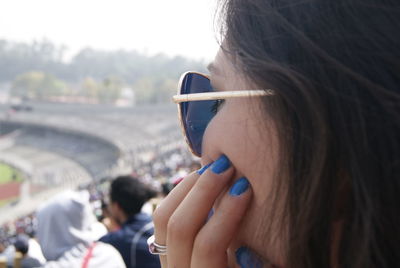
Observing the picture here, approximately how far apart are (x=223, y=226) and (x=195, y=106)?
221 mm

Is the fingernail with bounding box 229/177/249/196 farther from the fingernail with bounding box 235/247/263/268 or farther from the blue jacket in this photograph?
the blue jacket

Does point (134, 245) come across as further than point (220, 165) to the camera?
Yes

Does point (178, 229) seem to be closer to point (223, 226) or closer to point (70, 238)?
point (223, 226)

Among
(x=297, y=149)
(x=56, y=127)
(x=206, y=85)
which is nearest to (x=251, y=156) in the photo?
(x=297, y=149)

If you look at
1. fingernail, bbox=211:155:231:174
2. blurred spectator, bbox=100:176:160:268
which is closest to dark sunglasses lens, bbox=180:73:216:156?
fingernail, bbox=211:155:231:174

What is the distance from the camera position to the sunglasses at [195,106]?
64cm

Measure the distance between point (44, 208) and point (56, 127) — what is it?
29.2m

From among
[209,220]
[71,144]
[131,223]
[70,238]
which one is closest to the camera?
[209,220]

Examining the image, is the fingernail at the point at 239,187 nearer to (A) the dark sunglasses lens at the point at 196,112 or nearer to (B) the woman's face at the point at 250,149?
(B) the woman's face at the point at 250,149

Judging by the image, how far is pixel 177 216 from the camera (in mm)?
580

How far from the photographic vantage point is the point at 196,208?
0.56 meters

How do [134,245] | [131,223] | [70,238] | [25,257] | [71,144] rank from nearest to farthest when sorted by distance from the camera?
[70,238], [134,245], [131,223], [25,257], [71,144]

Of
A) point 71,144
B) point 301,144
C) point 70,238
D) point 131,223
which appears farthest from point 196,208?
point 71,144

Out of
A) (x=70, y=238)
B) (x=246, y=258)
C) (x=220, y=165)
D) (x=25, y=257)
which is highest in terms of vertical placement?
(x=220, y=165)
